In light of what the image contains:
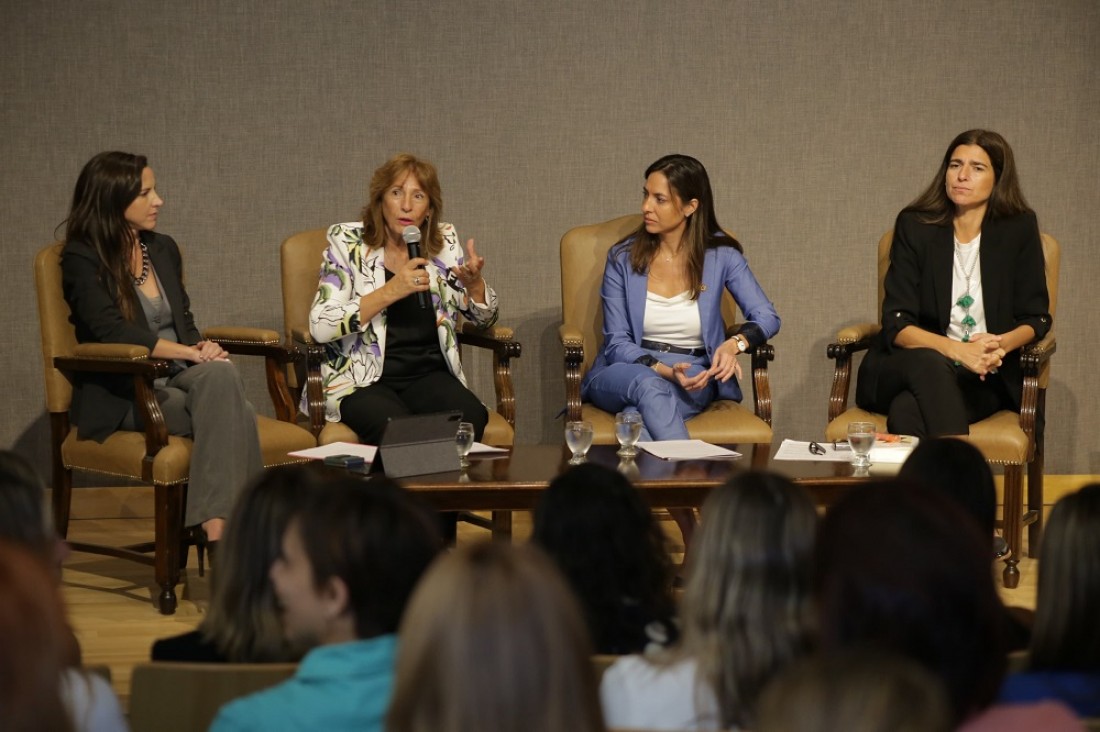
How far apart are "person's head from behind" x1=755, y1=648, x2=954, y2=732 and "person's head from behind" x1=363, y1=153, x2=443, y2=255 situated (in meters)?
3.42

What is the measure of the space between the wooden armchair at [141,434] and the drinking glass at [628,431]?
1.06 metres

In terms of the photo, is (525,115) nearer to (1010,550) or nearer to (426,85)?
(426,85)

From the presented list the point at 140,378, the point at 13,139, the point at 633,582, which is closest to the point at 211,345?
the point at 140,378

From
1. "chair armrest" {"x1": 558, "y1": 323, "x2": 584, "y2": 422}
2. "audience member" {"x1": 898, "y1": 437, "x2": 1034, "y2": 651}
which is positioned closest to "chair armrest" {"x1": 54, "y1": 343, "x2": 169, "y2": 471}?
"chair armrest" {"x1": 558, "y1": 323, "x2": 584, "y2": 422}

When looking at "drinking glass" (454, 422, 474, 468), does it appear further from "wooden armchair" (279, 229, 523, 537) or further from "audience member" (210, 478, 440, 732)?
"audience member" (210, 478, 440, 732)

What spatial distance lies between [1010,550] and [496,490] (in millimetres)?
1770

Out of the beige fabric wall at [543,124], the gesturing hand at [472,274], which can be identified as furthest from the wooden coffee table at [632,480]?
the beige fabric wall at [543,124]

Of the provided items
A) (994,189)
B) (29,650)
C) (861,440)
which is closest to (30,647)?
(29,650)

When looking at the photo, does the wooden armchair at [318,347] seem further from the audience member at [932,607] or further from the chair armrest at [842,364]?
the audience member at [932,607]

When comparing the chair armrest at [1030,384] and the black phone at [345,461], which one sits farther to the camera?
the chair armrest at [1030,384]

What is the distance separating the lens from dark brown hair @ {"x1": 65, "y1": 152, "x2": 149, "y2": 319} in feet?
13.6

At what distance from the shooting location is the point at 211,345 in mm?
4156

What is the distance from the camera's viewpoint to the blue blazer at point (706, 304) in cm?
464

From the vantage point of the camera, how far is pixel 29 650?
44.9 inches
